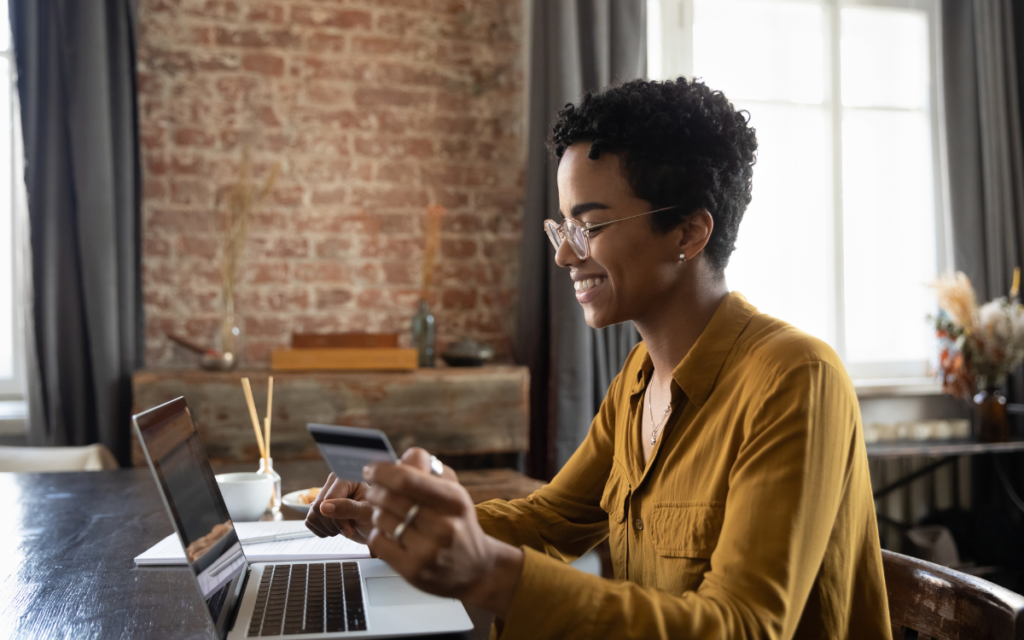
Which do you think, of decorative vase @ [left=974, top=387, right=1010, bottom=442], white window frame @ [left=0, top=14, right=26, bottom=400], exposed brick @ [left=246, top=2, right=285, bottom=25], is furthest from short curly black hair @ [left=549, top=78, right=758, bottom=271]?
white window frame @ [left=0, top=14, right=26, bottom=400]

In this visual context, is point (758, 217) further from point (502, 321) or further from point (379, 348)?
point (379, 348)

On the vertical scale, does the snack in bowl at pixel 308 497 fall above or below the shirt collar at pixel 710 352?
below

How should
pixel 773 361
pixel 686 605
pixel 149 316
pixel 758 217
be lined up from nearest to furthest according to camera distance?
pixel 686 605 < pixel 773 361 < pixel 149 316 < pixel 758 217

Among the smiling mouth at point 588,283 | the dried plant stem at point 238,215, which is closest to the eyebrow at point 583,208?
the smiling mouth at point 588,283

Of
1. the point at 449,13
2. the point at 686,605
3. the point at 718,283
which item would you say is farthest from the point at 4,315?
the point at 686,605

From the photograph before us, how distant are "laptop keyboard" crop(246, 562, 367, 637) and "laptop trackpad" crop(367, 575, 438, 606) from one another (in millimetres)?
19

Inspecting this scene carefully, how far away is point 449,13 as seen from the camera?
3297 millimetres

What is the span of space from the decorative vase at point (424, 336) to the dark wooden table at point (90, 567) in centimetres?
108

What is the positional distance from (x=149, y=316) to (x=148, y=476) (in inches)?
49.9

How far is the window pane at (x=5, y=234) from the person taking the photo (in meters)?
3.08

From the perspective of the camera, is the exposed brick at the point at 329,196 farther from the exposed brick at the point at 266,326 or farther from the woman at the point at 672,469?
the woman at the point at 672,469

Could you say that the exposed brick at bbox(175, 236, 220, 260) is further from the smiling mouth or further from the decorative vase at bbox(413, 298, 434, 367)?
the smiling mouth

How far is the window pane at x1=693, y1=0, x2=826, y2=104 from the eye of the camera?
3529 millimetres

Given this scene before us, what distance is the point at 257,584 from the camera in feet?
3.44
